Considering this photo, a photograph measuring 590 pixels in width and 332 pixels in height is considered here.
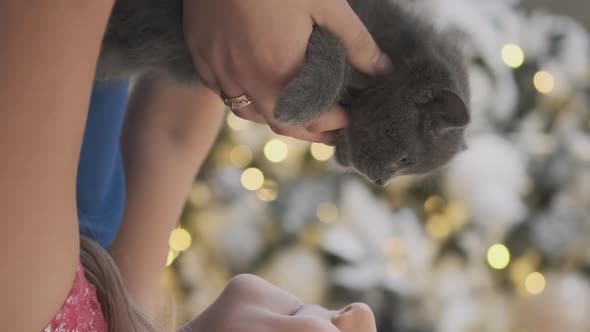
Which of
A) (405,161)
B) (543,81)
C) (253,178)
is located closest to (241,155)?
(253,178)

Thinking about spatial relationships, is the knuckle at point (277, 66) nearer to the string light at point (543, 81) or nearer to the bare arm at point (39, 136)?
the bare arm at point (39, 136)

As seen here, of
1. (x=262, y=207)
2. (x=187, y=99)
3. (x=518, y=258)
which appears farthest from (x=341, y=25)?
(x=518, y=258)

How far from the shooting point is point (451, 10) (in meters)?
1.82

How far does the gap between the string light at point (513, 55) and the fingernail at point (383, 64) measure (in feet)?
3.55

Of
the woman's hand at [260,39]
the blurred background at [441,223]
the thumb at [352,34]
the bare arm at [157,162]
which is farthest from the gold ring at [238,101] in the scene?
the blurred background at [441,223]

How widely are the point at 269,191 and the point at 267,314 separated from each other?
1103 millimetres

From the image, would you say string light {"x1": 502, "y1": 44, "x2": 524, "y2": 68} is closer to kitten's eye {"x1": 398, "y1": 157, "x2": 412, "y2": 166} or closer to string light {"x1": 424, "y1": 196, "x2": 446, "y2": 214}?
string light {"x1": 424, "y1": 196, "x2": 446, "y2": 214}

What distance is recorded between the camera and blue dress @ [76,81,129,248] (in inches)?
39.0

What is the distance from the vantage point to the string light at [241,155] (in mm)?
1843

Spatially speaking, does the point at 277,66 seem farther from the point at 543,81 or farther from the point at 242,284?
the point at 543,81

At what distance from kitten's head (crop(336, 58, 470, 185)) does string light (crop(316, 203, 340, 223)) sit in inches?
37.4

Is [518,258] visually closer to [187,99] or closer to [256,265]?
[256,265]

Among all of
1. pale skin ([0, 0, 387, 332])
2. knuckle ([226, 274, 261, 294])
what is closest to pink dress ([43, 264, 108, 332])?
pale skin ([0, 0, 387, 332])

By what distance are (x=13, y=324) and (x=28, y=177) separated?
108 mm
